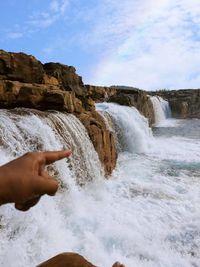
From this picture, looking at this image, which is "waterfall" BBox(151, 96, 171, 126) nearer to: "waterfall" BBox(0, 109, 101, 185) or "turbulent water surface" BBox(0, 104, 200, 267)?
"turbulent water surface" BBox(0, 104, 200, 267)

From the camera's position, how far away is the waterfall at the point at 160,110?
3186 centimetres

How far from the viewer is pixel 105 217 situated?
295 inches

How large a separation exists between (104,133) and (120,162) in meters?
1.91

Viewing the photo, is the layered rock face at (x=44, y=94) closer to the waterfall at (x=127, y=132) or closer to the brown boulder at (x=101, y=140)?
the brown boulder at (x=101, y=140)

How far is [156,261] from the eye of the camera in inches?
228

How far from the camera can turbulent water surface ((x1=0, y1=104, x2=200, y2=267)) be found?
5.77 metres

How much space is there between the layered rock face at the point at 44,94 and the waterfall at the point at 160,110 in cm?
1800

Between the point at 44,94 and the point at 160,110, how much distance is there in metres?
23.2

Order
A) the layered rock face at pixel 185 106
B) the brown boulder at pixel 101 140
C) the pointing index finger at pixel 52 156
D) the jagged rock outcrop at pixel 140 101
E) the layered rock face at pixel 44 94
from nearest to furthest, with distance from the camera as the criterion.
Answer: the pointing index finger at pixel 52 156 → the layered rock face at pixel 44 94 → the brown boulder at pixel 101 140 → the jagged rock outcrop at pixel 140 101 → the layered rock face at pixel 185 106

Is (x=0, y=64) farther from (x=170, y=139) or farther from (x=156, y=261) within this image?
(x=170, y=139)

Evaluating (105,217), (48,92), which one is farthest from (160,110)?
(105,217)

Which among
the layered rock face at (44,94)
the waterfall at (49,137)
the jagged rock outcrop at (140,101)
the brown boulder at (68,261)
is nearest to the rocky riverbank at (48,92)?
the layered rock face at (44,94)

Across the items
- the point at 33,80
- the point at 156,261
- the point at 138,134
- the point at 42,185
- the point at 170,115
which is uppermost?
the point at 42,185

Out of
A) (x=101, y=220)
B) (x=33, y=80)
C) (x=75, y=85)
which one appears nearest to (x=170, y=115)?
(x=75, y=85)
